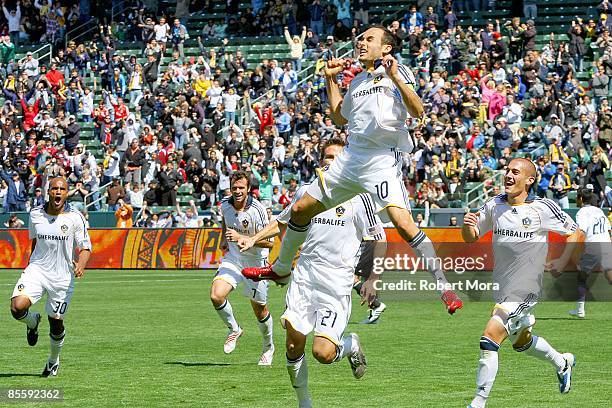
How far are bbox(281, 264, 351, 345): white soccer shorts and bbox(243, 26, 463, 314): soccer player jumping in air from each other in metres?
0.58

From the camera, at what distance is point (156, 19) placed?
165 ft

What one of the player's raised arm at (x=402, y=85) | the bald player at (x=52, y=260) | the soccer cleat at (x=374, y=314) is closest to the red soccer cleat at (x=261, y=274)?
the player's raised arm at (x=402, y=85)

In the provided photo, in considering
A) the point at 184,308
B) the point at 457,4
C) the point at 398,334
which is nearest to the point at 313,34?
the point at 457,4

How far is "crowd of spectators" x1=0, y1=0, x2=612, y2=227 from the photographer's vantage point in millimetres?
35031

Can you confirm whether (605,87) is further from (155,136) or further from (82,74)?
(82,74)

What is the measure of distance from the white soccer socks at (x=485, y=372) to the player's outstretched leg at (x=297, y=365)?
1432 millimetres

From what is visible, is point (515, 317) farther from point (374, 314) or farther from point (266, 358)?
point (374, 314)

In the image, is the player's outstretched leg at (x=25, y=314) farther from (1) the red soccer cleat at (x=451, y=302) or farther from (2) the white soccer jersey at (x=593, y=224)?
(2) the white soccer jersey at (x=593, y=224)

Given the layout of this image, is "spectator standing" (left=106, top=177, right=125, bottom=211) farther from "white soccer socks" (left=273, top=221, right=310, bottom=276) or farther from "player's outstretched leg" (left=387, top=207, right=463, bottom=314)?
"player's outstretched leg" (left=387, top=207, right=463, bottom=314)

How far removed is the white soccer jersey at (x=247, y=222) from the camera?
50.5 ft

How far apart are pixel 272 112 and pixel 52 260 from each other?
87.1 ft

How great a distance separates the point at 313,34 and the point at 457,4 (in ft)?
17.4

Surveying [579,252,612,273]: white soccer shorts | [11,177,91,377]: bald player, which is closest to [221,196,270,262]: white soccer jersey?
[11,177,91,377]: bald player

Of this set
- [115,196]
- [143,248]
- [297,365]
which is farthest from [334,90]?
[115,196]
